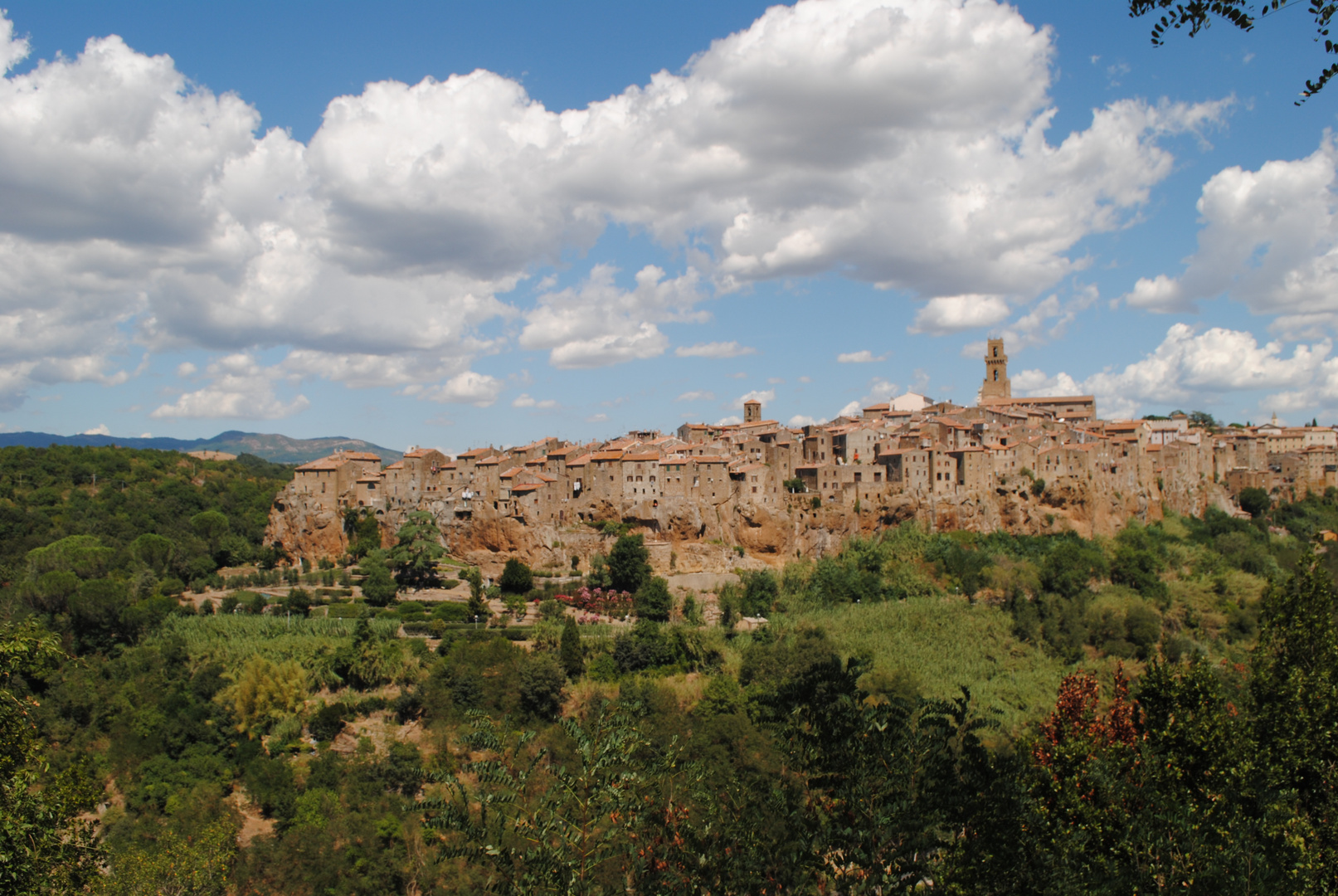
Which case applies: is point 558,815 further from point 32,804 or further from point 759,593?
point 759,593

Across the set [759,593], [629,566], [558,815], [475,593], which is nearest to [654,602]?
[629,566]

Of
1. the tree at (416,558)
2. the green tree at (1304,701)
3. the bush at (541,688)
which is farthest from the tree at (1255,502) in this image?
the tree at (416,558)

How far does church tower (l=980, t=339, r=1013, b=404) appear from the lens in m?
82.0

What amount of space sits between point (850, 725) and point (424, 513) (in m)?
44.5

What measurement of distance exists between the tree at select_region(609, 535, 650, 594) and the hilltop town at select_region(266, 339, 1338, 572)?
6.14 ft

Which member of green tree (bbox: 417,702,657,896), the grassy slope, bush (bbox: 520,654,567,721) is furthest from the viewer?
the grassy slope

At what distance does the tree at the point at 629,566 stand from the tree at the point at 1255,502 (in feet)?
160

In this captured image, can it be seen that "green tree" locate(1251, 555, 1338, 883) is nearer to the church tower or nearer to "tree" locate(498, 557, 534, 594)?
"tree" locate(498, 557, 534, 594)

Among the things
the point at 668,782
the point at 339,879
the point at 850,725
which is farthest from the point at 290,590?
the point at 850,725

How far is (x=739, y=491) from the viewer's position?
5416cm

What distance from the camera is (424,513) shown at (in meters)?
53.5

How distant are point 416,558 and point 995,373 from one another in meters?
57.1

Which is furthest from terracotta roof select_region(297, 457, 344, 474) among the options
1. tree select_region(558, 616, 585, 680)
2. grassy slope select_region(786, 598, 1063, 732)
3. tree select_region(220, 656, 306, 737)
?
grassy slope select_region(786, 598, 1063, 732)

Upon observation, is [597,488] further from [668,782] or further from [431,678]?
[668,782]
